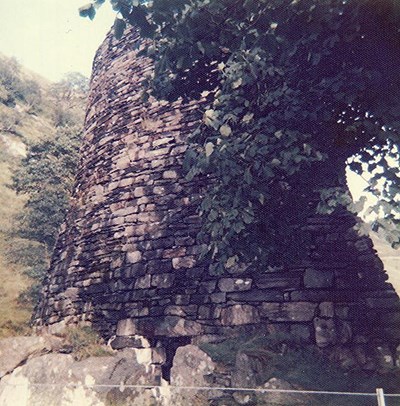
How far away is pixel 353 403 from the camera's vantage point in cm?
321

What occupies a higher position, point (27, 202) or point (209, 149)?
point (27, 202)

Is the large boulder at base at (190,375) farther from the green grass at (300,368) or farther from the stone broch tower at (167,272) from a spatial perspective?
the stone broch tower at (167,272)

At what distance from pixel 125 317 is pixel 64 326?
1092 millimetres

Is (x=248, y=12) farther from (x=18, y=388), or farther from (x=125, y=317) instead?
(x=18, y=388)

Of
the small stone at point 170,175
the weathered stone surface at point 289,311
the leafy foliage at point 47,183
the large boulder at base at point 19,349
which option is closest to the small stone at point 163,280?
the weathered stone surface at point 289,311

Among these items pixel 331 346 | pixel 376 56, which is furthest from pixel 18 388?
pixel 376 56

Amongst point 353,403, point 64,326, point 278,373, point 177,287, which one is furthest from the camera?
point 64,326

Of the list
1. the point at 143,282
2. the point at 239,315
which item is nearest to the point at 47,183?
the point at 143,282

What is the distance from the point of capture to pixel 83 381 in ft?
13.1

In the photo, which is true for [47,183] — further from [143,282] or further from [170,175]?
[143,282]

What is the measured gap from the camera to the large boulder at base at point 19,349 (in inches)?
181

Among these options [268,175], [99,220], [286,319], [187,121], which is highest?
[187,121]

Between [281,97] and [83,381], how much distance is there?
3663mm

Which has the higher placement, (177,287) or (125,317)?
(177,287)
